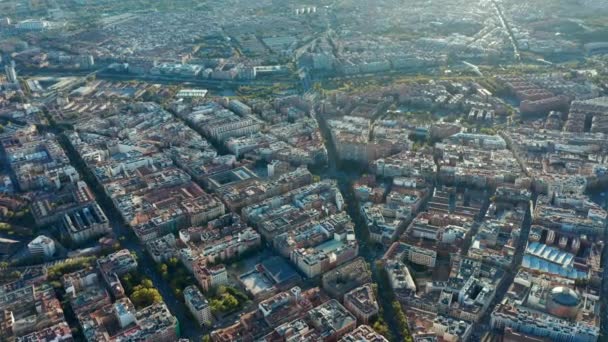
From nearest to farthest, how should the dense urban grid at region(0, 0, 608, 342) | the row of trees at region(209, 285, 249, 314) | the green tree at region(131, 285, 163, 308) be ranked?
the dense urban grid at region(0, 0, 608, 342) < the row of trees at region(209, 285, 249, 314) < the green tree at region(131, 285, 163, 308)

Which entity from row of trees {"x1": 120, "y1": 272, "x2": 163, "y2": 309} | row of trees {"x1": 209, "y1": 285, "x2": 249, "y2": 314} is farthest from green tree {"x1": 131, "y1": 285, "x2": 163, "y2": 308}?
row of trees {"x1": 209, "y1": 285, "x2": 249, "y2": 314}

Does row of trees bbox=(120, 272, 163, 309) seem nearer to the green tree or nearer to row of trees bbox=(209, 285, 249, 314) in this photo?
the green tree

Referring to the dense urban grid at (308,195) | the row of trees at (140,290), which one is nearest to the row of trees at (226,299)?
the dense urban grid at (308,195)

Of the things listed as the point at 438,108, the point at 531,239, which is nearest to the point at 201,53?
the point at 438,108

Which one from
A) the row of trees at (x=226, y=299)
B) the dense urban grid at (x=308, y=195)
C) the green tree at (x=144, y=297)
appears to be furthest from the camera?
the green tree at (x=144, y=297)

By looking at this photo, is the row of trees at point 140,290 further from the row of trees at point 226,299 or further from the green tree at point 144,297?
the row of trees at point 226,299

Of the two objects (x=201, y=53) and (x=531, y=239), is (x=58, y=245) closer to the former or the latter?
(x=531, y=239)

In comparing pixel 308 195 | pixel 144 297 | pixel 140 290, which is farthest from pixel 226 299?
pixel 308 195

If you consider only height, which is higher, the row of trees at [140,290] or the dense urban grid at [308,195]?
the dense urban grid at [308,195]

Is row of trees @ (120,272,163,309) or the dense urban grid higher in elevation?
the dense urban grid
